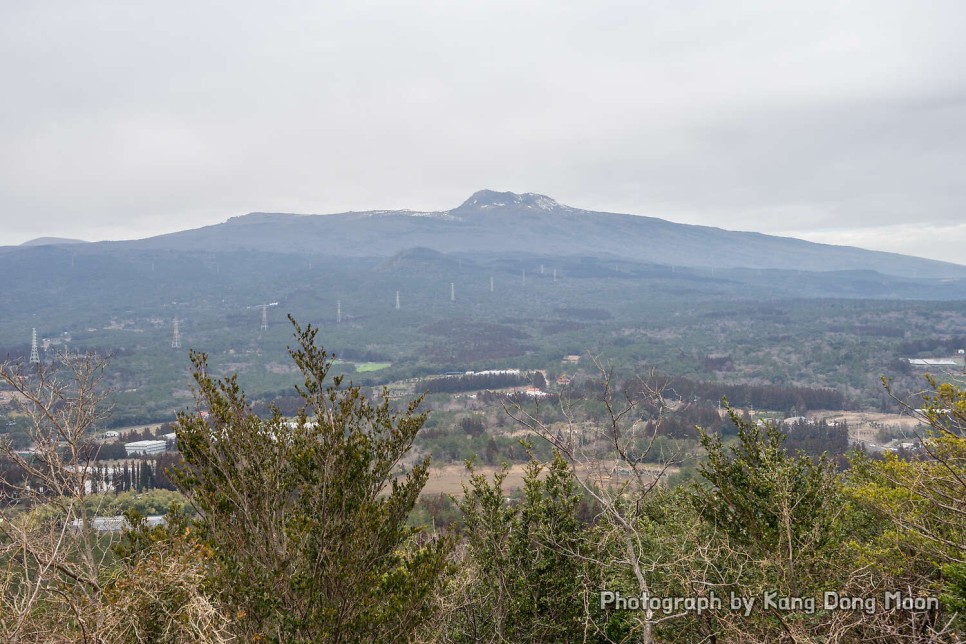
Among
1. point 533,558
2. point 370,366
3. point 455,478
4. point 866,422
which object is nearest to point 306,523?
point 533,558

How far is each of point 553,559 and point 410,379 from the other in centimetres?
11448

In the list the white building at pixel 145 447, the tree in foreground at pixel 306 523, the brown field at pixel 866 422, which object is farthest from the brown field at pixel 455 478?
the tree in foreground at pixel 306 523

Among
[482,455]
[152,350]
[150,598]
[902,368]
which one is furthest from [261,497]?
[152,350]

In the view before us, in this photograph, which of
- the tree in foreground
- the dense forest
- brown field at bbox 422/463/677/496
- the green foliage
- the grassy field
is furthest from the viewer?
the grassy field

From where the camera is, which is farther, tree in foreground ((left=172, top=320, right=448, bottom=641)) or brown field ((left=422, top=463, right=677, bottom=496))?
brown field ((left=422, top=463, right=677, bottom=496))

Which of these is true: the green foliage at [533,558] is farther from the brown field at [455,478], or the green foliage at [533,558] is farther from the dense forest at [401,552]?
the brown field at [455,478]

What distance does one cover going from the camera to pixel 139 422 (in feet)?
306

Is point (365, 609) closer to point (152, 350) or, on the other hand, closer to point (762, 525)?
point (762, 525)

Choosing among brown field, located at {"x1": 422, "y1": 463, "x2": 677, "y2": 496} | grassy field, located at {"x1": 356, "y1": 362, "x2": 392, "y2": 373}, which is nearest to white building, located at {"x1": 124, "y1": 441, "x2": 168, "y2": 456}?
brown field, located at {"x1": 422, "y1": 463, "x2": 677, "y2": 496}

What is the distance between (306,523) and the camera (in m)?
7.13

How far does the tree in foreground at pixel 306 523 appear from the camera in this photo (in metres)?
6.83

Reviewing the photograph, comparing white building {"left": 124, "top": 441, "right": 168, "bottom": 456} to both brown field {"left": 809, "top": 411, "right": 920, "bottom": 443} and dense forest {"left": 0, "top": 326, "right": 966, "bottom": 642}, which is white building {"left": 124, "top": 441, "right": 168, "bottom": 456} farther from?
brown field {"left": 809, "top": 411, "right": 920, "bottom": 443}

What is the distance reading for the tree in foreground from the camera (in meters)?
6.83

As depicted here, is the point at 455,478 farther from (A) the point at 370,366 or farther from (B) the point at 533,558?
(A) the point at 370,366
